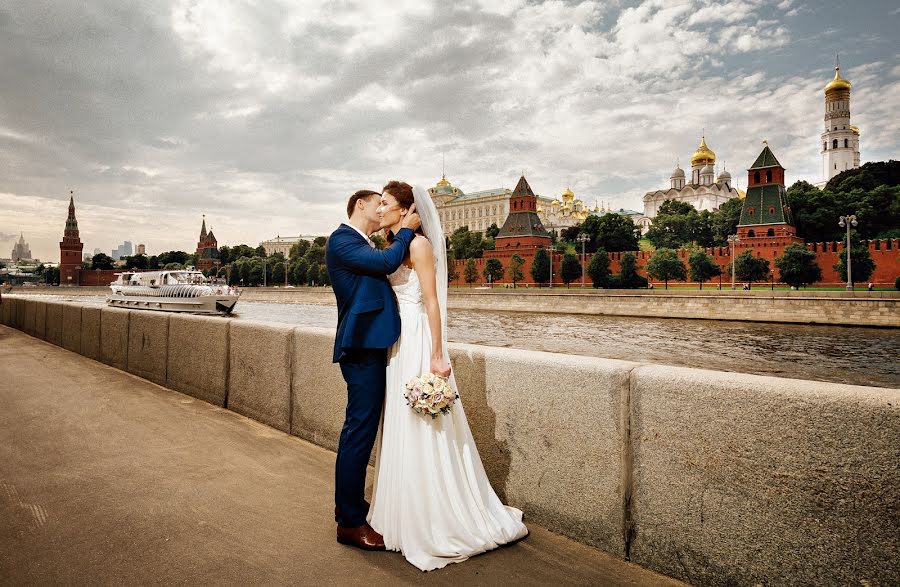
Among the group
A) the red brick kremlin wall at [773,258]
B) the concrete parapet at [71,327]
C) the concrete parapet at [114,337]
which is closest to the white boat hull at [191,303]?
the concrete parapet at [71,327]

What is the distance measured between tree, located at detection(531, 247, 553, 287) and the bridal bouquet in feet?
207

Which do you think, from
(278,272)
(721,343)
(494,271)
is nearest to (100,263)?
(278,272)

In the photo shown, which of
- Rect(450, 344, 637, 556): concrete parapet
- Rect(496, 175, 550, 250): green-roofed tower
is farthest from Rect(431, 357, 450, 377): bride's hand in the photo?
Rect(496, 175, 550, 250): green-roofed tower

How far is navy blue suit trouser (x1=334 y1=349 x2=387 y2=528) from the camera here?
2.51 m

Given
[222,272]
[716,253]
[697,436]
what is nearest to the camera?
[697,436]

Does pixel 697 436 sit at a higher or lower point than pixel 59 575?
higher

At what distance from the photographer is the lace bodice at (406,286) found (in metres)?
2.59

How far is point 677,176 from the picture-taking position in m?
115

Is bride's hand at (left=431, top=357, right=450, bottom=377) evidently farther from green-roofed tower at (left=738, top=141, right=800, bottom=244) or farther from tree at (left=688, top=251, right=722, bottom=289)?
green-roofed tower at (left=738, top=141, right=800, bottom=244)

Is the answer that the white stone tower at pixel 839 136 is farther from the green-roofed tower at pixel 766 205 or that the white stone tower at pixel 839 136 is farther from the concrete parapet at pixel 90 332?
the concrete parapet at pixel 90 332

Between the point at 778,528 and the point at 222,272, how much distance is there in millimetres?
116839

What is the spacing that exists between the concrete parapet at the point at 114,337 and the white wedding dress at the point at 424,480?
19.0 feet

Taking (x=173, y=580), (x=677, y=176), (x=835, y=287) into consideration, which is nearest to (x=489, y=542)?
(x=173, y=580)

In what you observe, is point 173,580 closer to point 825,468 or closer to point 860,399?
point 825,468
